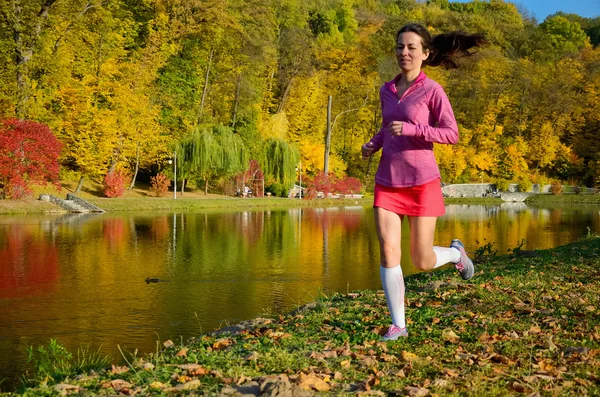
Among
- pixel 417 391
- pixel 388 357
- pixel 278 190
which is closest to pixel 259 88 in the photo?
pixel 278 190

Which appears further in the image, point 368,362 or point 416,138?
point 416,138

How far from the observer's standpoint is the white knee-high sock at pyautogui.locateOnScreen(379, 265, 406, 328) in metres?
5.04

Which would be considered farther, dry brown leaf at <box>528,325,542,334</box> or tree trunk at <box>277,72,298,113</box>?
tree trunk at <box>277,72,298,113</box>

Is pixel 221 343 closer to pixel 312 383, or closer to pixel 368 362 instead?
pixel 368 362

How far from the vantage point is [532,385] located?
3.79 meters

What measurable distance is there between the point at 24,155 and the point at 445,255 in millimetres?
26864

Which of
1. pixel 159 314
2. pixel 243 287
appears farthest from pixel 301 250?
pixel 159 314

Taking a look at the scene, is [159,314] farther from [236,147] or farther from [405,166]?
[236,147]

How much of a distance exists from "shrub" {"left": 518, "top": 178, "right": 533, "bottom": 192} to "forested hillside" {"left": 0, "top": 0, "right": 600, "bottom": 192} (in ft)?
3.83

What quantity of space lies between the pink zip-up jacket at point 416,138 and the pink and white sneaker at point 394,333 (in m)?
0.98

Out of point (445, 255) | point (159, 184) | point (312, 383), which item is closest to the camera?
point (312, 383)

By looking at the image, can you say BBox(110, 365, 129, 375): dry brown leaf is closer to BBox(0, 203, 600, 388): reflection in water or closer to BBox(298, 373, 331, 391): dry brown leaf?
BBox(298, 373, 331, 391): dry brown leaf

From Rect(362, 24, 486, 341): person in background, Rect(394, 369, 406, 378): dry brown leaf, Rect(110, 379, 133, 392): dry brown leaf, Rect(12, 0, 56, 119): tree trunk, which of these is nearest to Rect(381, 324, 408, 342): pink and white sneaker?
Rect(362, 24, 486, 341): person in background

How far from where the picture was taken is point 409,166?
5016 millimetres
